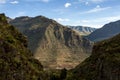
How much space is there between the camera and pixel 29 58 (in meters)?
87.8

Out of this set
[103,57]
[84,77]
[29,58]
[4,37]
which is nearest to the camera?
[4,37]

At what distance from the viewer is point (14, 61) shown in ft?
255

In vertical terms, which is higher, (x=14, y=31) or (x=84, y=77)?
(x=14, y=31)

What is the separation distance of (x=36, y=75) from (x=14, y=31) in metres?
16.1

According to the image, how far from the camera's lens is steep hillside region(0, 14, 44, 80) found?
7528 centimetres

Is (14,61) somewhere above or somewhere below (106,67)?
above

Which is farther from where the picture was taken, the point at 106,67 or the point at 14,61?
the point at 106,67

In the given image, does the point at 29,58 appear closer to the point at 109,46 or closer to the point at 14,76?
the point at 14,76

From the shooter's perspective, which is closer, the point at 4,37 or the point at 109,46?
the point at 4,37

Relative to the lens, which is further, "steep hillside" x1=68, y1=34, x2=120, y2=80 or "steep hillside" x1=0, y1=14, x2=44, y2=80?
"steep hillside" x1=68, y1=34, x2=120, y2=80

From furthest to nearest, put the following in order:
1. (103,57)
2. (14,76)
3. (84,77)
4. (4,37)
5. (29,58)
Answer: (84,77)
(103,57)
(29,58)
(4,37)
(14,76)

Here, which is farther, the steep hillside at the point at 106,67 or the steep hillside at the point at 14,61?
the steep hillside at the point at 106,67

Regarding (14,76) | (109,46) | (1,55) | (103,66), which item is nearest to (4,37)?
(1,55)

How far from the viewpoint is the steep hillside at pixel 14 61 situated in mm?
75275
